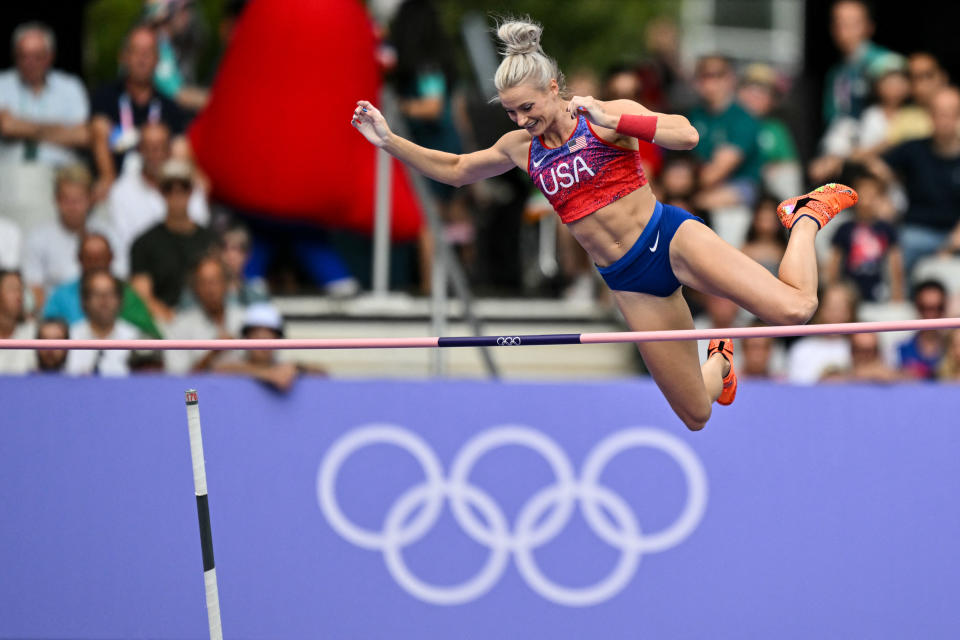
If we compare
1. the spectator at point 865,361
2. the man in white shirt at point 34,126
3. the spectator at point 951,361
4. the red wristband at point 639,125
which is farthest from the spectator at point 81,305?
the spectator at point 951,361

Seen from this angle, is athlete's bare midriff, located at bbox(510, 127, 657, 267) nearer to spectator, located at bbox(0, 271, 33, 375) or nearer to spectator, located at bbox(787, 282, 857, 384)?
spectator, located at bbox(787, 282, 857, 384)

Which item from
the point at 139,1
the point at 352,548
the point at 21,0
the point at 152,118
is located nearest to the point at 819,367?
the point at 352,548

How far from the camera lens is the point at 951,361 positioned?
8.34 metres

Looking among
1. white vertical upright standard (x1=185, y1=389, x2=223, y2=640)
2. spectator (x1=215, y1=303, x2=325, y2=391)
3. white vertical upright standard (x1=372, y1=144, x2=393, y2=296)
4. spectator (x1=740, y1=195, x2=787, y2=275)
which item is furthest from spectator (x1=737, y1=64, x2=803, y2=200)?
white vertical upright standard (x1=185, y1=389, x2=223, y2=640)

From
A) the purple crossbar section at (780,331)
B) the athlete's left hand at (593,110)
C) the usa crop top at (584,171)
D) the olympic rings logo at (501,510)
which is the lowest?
the olympic rings logo at (501,510)

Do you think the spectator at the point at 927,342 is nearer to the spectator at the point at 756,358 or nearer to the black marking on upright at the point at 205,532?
the spectator at the point at 756,358

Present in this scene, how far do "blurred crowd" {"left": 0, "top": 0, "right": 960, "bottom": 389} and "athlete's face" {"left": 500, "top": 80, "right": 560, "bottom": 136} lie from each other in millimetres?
2224

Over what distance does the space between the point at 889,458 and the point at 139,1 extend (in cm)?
2255

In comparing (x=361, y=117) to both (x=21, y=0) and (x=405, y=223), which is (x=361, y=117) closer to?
(x=405, y=223)

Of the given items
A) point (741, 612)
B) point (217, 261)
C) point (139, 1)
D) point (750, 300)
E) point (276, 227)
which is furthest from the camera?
point (139, 1)

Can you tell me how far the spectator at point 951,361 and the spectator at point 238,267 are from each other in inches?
163

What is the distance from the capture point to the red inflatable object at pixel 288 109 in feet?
28.7

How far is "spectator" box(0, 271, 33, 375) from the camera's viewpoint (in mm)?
7867

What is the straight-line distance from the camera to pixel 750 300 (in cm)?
582
